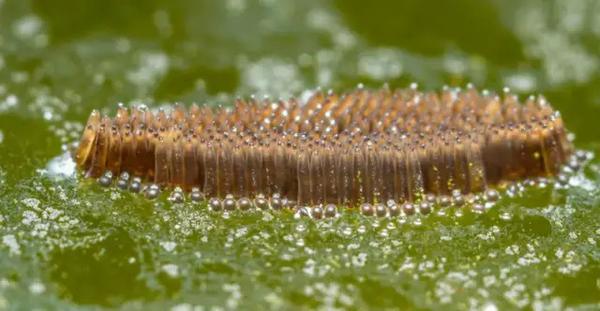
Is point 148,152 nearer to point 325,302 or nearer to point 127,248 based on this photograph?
point 127,248

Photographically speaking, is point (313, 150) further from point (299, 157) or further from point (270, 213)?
point (270, 213)

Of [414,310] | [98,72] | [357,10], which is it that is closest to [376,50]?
[357,10]

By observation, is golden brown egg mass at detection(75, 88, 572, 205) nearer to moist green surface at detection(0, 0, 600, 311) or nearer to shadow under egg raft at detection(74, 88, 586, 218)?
shadow under egg raft at detection(74, 88, 586, 218)

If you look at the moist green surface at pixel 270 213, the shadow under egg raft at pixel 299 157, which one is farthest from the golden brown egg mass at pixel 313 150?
the moist green surface at pixel 270 213

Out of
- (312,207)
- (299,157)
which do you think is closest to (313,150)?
(299,157)

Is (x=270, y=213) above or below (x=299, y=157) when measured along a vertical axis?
below

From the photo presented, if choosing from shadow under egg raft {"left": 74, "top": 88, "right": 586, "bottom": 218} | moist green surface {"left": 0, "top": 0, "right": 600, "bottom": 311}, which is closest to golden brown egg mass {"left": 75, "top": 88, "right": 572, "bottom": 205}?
shadow under egg raft {"left": 74, "top": 88, "right": 586, "bottom": 218}
